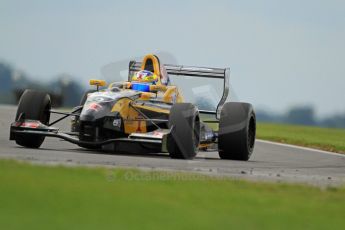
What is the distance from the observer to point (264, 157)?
1958cm

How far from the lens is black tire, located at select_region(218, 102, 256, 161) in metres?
17.2

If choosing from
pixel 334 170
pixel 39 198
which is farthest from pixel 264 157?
pixel 39 198

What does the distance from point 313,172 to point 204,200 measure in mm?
6398

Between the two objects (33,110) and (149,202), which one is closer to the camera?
(149,202)

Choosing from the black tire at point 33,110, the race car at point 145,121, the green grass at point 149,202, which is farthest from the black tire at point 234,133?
the green grass at point 149,202

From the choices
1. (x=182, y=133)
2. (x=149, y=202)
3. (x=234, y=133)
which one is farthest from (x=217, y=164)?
(x=149, y=202)

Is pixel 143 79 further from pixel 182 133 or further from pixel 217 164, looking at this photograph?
pixel 217 164

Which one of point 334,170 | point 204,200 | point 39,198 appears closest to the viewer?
point 39,198

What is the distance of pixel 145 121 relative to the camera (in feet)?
55.2

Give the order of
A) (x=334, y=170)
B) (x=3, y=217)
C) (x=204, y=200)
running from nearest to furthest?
(x=3, y=217)
(x=204, y=200)
(x=334, y=170)

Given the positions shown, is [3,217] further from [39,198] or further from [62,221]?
[39,198]

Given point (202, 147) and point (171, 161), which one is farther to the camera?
point (202, 147)

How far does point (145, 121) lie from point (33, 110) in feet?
6.96

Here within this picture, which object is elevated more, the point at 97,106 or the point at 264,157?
the point at 97,106
